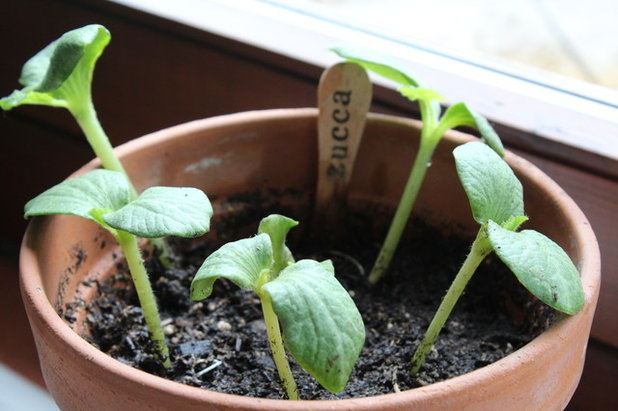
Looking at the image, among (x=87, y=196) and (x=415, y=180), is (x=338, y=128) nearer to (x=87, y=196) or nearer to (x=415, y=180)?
(x=415, y=180)

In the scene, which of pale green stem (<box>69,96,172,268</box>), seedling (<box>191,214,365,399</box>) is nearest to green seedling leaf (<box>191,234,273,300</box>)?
seedling (<box>191,214,365,399</box>)

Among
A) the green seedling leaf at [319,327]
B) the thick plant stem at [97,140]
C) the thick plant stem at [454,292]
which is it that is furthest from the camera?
the thick plant stem at [97,140]

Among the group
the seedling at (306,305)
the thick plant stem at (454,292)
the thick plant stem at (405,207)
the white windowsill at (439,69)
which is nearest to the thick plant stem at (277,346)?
the seedling at (306,305)

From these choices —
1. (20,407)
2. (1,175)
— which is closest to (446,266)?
(20,407)

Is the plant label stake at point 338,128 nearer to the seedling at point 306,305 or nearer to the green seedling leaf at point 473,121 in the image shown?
the green seedling leaf at point 473,121

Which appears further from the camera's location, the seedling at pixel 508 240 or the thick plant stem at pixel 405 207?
the thick plant stem at pixel 405 207

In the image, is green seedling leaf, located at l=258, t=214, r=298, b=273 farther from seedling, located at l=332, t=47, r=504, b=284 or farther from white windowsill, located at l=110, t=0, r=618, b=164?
white windowsill, located at l=110, t=0, r=618, b=164
